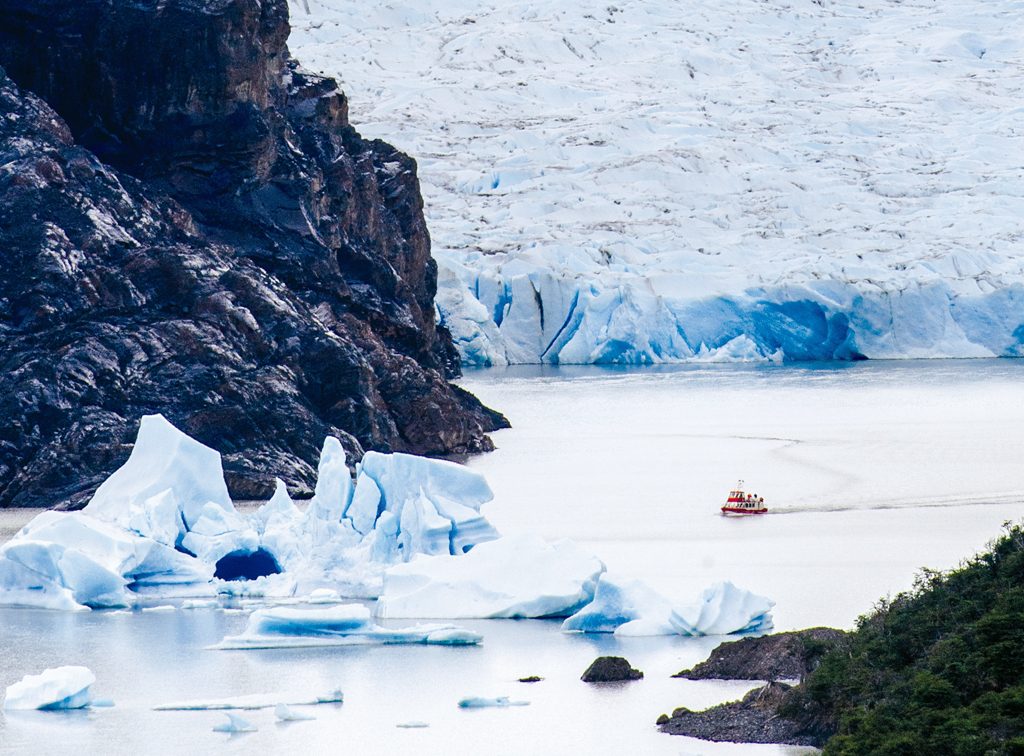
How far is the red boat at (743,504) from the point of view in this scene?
1113 inches

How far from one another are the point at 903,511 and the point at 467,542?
10.1m

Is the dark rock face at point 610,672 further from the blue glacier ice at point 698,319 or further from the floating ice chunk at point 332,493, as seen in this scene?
the blue glacier ice at point 698,319

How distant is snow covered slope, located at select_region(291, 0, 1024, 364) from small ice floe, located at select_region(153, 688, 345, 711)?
39304 millimetres

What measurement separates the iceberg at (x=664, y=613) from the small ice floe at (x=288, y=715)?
4.24 m

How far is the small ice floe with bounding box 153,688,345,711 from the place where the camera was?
1454cm

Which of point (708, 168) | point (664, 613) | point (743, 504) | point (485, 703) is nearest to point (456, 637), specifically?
point (664, 613)

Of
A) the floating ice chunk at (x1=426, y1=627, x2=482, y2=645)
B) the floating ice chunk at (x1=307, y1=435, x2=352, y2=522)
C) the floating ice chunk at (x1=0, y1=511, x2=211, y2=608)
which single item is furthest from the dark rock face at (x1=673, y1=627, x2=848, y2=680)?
the floating ice chunk at (x1=0, y1=511, x2=211, y2=608)

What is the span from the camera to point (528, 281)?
5641 cm

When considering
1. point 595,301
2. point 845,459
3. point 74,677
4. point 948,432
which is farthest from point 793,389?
point 74,677

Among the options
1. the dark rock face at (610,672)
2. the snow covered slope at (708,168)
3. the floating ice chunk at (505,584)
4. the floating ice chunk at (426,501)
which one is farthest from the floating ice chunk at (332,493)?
the snow covered slope at (708,168)

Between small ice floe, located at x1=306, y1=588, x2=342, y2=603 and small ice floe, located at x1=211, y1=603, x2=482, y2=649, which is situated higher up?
small ice floe, located at x1=211, y1=603, x2=482, y2=649

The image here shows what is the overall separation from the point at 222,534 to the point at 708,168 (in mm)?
46153

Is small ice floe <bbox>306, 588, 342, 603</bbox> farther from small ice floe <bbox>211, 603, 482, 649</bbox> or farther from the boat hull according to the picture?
the boat hull

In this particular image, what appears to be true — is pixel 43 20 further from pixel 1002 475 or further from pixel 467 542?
pixel 1002 475
